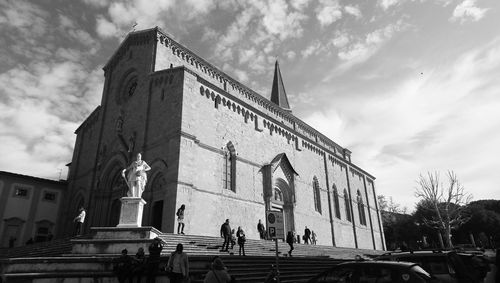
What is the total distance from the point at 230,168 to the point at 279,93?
849 inches

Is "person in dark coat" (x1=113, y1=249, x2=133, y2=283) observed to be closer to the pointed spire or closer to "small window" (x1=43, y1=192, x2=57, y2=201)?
"small window" (x1=43, y1=192, x2=57, y2=201)

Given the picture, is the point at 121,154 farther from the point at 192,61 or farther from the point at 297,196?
the point at 297,196

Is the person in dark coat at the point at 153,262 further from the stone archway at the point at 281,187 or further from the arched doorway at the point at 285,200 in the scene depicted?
the arched doorway at the point at 285,200

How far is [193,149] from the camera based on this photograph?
19.3 m

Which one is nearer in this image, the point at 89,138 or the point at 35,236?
the point at 35,236

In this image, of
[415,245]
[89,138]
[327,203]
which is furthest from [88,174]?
[415,245]

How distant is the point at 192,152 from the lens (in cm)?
1917

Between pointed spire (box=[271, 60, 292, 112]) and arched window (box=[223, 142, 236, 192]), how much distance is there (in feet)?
62.9

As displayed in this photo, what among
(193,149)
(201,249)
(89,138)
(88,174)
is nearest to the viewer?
(201,249)

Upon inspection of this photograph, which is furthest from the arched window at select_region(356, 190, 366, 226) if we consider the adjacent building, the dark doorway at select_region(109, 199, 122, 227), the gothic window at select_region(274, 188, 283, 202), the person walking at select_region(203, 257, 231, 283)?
the person walking at select_region(203, 257, 231, 283)

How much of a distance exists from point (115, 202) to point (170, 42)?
41.8 feet

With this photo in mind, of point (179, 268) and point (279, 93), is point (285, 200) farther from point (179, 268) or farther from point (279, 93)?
point (179, 268)

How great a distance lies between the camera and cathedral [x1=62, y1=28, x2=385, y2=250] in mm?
19203

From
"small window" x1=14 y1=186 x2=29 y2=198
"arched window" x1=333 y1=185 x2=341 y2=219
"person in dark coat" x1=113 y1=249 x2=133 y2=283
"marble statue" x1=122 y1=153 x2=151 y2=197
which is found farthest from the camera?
"arched window" x1=333 y1=185 x2=341 y2=219
